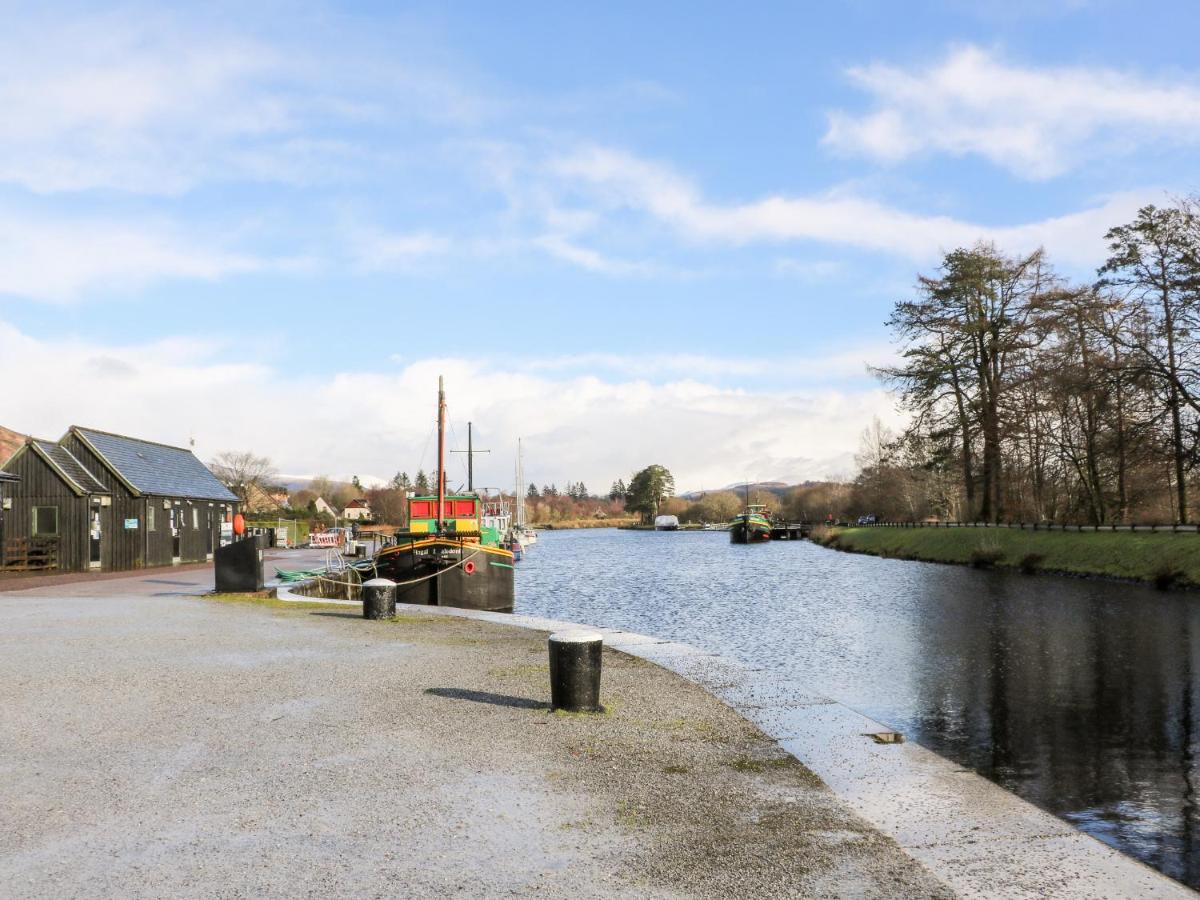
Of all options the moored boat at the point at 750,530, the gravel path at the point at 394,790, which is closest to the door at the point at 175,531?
the gravel path at the point at 394,790

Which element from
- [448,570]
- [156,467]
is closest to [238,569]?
[448,570]

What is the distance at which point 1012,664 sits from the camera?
18.1 meters

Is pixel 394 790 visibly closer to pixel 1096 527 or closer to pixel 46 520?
pixel 46 520

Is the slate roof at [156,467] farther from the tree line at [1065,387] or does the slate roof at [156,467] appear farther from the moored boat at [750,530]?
the moored boat at [750,530]

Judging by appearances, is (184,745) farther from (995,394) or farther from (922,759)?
(995,394)

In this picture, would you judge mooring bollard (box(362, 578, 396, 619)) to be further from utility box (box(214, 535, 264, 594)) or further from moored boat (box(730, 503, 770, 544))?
moored boat (box(730, 503, 770, 544))

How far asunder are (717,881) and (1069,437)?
45925 millimetres

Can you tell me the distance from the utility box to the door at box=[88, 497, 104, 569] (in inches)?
547

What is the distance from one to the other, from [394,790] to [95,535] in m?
32.9

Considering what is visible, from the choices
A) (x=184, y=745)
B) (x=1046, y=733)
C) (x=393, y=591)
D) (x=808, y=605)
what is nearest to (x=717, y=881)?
(x=184, y=745)

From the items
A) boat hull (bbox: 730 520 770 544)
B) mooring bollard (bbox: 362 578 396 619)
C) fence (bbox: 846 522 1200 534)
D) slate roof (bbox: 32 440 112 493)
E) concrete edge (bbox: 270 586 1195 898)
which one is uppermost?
slate roof (bbox: 32 440 112 493)

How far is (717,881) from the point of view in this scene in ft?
19.1

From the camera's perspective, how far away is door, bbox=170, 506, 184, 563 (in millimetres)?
39969

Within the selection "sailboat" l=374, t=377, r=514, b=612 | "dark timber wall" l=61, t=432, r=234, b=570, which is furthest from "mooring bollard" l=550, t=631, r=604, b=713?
"dark timber wall" l=61, t=432, r=234, b=570
